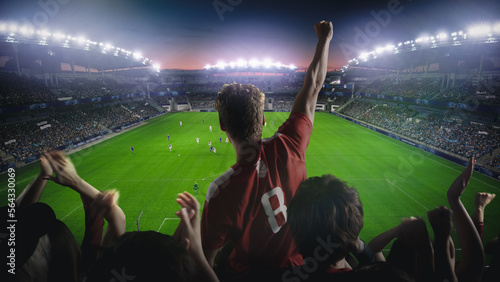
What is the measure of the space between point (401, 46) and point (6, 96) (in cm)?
6950

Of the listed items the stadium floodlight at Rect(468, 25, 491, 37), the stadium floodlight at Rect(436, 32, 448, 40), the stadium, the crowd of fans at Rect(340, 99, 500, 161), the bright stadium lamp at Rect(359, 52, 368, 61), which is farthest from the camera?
the bright stadium lamp at Rect(359, 52, 368, 61)

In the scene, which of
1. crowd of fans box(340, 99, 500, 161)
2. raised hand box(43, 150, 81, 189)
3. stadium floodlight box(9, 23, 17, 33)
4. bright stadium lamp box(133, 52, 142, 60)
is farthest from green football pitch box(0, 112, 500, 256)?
bright stadium lamp box(133, 52, 142, 60)

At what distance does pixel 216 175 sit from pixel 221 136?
57.4 ft

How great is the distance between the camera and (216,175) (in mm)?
23078

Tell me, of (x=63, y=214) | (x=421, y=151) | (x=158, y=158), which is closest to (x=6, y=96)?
(x=158, y=158)

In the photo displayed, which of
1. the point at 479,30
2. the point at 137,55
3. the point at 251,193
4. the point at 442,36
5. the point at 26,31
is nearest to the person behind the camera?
the point at 251,193

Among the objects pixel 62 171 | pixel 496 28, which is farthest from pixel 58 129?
pixel 496 28

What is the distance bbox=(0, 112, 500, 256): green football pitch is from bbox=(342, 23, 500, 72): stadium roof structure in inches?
767

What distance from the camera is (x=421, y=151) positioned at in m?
31.4

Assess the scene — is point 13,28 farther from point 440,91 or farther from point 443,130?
point 440,91

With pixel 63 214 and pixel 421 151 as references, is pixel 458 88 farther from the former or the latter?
pixel 63 214

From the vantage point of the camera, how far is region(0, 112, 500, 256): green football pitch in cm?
1623

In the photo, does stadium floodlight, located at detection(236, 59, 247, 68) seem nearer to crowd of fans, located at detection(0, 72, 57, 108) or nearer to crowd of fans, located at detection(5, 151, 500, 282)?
crowd of fans, located at detection(0, 72, 57, 108)

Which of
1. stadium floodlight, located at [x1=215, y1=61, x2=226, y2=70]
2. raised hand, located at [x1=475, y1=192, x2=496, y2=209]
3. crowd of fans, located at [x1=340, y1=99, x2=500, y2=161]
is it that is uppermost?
stadium floodlight, located at [x1=215, y1=61, x2=226, y2=70]
